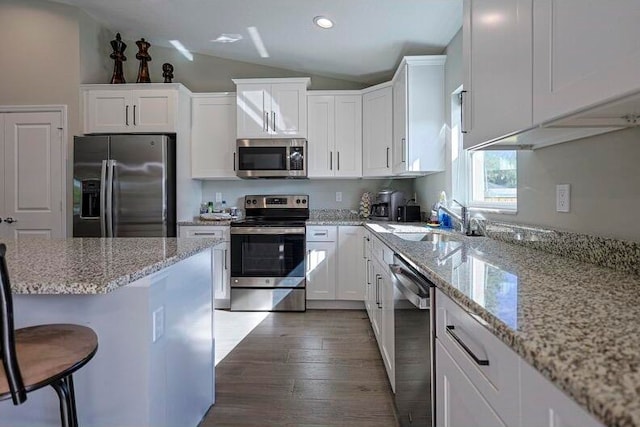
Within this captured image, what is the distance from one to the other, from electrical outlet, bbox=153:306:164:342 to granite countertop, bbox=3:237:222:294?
6.5 inches

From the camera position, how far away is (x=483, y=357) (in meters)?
0.85

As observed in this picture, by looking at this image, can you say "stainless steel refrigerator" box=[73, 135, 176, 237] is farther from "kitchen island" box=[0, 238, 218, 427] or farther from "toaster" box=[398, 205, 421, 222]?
"toaster" box=[398, 205, 421, 222]

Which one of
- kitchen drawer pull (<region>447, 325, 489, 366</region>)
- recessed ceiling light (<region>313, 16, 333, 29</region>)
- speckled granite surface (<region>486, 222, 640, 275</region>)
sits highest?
recessed ceiling light (<region>313, 16, 333, 29</region>)

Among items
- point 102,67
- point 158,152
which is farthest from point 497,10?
point 102,67

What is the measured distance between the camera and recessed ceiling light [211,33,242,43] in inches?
145

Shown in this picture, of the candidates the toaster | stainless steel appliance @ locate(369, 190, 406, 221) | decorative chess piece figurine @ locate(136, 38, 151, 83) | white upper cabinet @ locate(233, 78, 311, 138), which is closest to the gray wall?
the toaster

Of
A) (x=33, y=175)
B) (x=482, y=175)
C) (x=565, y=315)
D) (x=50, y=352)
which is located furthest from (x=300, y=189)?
(x=565, y=315)

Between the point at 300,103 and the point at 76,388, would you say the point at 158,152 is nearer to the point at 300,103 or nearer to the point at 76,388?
the point at 300,103

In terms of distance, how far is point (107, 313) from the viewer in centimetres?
130

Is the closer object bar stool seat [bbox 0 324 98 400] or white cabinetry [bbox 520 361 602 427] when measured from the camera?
white cabinetry [bbox 520 361 602 427]

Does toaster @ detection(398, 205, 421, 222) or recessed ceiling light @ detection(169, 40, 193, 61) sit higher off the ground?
recessed ceiling light @ detection(169, 40, 193, 61)

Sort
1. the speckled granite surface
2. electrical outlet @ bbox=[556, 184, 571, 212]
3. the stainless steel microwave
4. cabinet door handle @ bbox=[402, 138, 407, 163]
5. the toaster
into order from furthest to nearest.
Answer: the stainless steel microwave
the toaster
cabinet door handle @ bbox=[402, 138, 407, 163]
electrical outlet @ bbox=[556, 184, 571, 212]
the speckled granite surface

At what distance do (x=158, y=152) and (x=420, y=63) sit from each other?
2.48 m

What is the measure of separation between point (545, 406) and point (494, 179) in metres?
2.07
